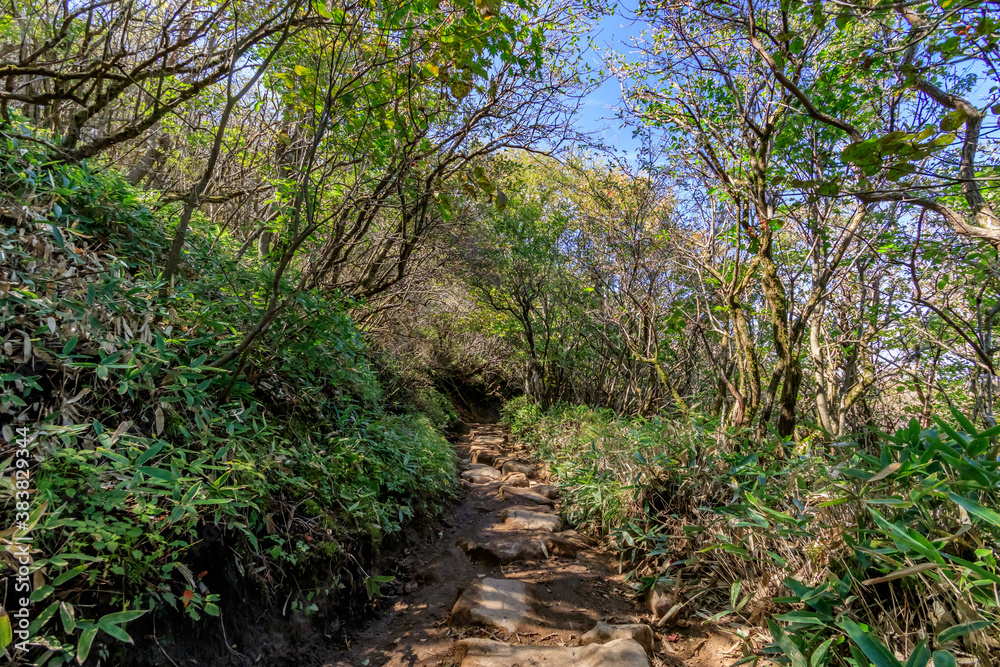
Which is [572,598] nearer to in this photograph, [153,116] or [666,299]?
[153,116]

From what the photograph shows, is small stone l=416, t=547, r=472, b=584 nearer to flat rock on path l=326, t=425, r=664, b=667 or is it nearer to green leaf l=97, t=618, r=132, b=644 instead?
flat rock on path l=326, t=425, r=664, b=667

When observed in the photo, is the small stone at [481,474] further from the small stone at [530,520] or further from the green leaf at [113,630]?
the green leaf at [113,630]

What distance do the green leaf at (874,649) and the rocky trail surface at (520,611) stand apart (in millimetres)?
975

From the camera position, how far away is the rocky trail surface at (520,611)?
246 cm

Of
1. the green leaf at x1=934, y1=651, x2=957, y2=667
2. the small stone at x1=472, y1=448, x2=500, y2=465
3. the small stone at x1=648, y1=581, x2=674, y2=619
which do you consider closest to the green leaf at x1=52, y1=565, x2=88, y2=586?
the green leaf at x1=934, y1=651, x2=957, y2=667

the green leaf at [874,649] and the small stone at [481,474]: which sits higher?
the green leaf at [874,649]

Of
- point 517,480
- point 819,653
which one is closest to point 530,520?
point 517,480

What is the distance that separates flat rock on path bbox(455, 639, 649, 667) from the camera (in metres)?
2.24

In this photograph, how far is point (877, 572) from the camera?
76.5 inches

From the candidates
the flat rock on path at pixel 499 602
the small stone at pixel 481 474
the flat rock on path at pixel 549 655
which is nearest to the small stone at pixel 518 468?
the small stone at pixel 481 474

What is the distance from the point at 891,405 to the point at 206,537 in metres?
9.65

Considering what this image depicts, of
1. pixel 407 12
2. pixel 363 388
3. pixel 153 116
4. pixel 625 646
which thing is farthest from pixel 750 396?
pixel 153 116

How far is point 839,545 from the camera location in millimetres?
2117

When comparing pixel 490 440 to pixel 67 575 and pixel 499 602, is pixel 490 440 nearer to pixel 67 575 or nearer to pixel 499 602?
pixel 499 602
